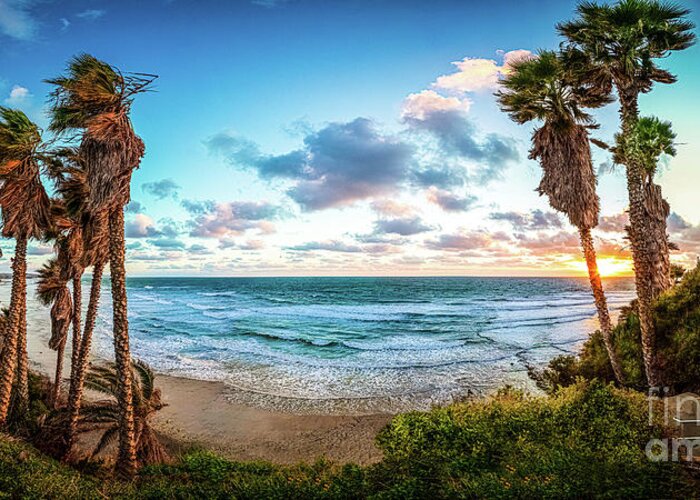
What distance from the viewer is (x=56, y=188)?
1268cm

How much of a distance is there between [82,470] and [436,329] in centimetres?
3658

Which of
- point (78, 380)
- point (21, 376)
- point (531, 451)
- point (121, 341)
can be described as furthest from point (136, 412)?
point (531, 451)

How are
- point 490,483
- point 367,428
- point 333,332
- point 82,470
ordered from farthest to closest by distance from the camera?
point 333,332
point 367,428
point 82,470
point 490,483

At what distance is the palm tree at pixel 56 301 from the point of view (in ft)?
50.8

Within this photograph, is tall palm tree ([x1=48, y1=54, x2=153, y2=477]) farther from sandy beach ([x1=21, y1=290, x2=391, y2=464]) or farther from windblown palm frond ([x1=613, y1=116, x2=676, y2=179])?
windblown palm frond ([x1=613, y1=116, x2=676, y2=179])

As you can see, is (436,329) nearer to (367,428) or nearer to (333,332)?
(333,332)

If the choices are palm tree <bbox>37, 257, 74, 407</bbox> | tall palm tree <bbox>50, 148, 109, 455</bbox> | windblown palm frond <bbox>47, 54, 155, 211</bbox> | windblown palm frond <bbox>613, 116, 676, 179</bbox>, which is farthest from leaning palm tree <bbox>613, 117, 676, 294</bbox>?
palm tree <bbox>37, 257, 74, 407</bbox>

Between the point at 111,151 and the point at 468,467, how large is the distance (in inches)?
464

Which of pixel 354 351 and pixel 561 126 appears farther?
pixel 354 351

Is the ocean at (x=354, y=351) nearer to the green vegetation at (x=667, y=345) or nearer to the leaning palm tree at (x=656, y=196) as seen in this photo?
the green vegetation at (x=667, y=345)

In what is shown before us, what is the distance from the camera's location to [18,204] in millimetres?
12344

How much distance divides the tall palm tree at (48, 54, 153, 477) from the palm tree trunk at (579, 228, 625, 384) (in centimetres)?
1533

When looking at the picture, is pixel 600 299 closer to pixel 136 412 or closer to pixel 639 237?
pixel 639 237

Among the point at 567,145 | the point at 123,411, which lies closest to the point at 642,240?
the point at 567,145
